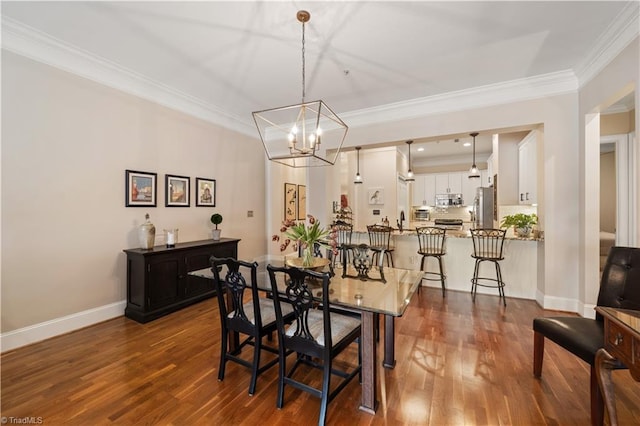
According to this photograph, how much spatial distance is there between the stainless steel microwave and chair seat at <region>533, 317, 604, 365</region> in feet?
21.7

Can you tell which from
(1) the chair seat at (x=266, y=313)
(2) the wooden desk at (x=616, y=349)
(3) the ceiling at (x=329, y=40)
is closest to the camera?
(2) the wooden desk at (x=616, y=349)

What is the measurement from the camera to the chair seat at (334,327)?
6.01 feet

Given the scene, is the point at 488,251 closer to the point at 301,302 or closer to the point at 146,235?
the point at 301,302

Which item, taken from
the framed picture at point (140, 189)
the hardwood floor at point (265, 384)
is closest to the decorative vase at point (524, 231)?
the hardwood floor at point (265, 384)

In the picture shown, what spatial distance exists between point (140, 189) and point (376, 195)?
Result: 5.00m

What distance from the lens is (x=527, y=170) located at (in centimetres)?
457

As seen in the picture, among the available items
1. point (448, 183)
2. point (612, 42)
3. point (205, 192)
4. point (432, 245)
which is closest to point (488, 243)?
point (432, 245)

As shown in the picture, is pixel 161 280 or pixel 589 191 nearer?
pixel 589 191

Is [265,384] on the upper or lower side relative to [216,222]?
lower

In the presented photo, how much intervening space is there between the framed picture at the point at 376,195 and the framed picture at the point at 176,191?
433 cm

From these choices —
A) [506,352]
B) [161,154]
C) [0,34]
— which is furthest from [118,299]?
[506,352]

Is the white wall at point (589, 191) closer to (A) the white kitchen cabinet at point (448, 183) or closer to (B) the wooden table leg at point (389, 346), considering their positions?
(B) the wooden table leg at point (389, 346)

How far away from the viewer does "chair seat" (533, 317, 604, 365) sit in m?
1.66

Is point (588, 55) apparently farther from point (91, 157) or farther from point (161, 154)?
point (91, 157)
